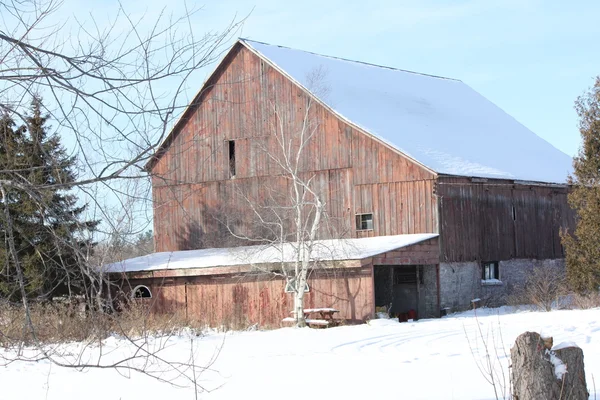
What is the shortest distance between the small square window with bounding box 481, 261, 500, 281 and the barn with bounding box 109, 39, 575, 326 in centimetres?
5

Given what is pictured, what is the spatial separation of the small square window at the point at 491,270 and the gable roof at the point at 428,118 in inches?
122

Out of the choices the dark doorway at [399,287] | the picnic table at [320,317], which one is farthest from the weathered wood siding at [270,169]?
the picnic table at [320,317]

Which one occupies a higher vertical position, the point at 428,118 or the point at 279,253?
the point at 428,118

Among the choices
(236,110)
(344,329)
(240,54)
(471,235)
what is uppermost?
(240,54)

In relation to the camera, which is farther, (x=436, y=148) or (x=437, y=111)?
(x=437, y=111)

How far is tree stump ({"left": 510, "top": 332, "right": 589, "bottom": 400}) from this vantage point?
7.03 m

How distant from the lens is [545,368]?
7.04 metres

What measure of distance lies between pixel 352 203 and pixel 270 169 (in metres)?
3.26

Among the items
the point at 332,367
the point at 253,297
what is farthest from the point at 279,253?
the point at 332,367

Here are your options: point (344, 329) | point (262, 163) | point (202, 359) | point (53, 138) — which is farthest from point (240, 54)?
point (53, 138)

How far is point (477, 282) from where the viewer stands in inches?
1148

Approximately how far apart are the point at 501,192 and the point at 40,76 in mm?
25713

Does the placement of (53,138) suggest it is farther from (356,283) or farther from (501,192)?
(501,192)

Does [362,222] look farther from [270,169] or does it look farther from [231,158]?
[231,158]
